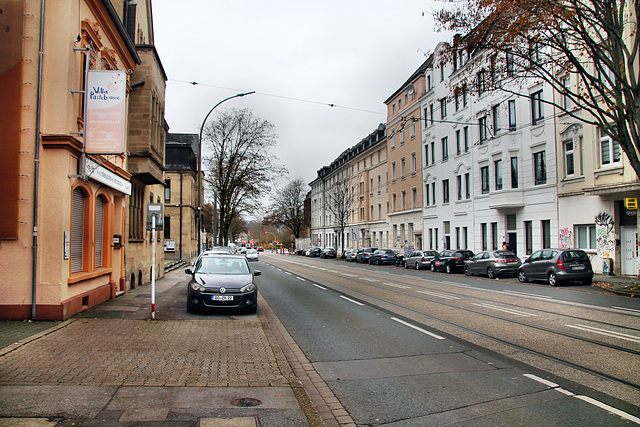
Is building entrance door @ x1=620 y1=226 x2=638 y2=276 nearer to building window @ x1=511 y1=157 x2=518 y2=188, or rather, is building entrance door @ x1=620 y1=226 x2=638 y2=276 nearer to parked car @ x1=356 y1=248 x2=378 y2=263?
building window @ x1=511 y1=157 x2=518 y2=188

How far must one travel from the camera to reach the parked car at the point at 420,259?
111ft

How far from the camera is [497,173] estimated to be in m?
32.2

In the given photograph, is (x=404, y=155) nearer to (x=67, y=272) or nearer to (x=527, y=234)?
(x=527, y=234)

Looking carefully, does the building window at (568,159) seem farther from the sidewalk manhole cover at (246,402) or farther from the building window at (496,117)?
the sidewalk manhole cover at (246,402)

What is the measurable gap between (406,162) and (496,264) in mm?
25555

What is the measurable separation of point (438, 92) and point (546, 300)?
30.3m

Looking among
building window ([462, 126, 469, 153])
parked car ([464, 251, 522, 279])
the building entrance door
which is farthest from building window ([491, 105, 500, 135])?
the building entrance door

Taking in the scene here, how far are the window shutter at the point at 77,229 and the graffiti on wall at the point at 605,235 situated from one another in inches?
871

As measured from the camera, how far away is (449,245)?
1564 inches

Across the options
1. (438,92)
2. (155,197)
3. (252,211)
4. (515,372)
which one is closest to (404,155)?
(438,92)

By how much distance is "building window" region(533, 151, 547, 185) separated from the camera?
27.5m

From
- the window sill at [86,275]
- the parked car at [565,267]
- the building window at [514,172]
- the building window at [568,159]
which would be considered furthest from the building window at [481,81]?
the building window at [514,172]

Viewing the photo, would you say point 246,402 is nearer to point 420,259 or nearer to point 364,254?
point 420,259

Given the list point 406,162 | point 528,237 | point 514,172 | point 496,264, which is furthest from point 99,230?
point 406,162
